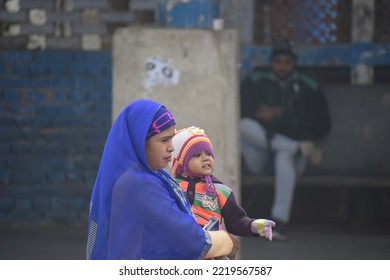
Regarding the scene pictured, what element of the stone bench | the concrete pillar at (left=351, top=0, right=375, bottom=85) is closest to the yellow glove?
the stone bench

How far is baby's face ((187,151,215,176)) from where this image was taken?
521cm

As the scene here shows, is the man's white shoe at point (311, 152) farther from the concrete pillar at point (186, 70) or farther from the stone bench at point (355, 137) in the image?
the concrete pillar at point (186, 70)

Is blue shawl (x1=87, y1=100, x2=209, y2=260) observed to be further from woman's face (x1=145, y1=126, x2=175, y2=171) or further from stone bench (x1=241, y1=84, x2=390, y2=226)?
stone bench (x1=241, y1=84, x2=390, y2=226)

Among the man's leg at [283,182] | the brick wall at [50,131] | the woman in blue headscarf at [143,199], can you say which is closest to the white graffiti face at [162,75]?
the man's leg at [283,182]

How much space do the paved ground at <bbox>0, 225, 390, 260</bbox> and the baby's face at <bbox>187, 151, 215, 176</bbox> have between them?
14.5 feet

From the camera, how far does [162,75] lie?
8.23 metres

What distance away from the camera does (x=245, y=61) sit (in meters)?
11.6

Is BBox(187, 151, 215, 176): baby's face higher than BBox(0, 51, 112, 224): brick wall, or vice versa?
BBox(187, 151, 215, 176): baby's face

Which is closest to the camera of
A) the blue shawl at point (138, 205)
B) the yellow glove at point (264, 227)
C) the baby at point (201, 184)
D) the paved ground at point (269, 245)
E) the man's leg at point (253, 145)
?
the blue shawl at point (138, 205)

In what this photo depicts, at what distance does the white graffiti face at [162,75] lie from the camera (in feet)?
27.0

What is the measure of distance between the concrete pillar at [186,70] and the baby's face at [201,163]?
118 inches

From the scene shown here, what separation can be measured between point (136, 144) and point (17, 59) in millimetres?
7046

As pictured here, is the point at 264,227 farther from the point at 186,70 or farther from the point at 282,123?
the point at 282,123
